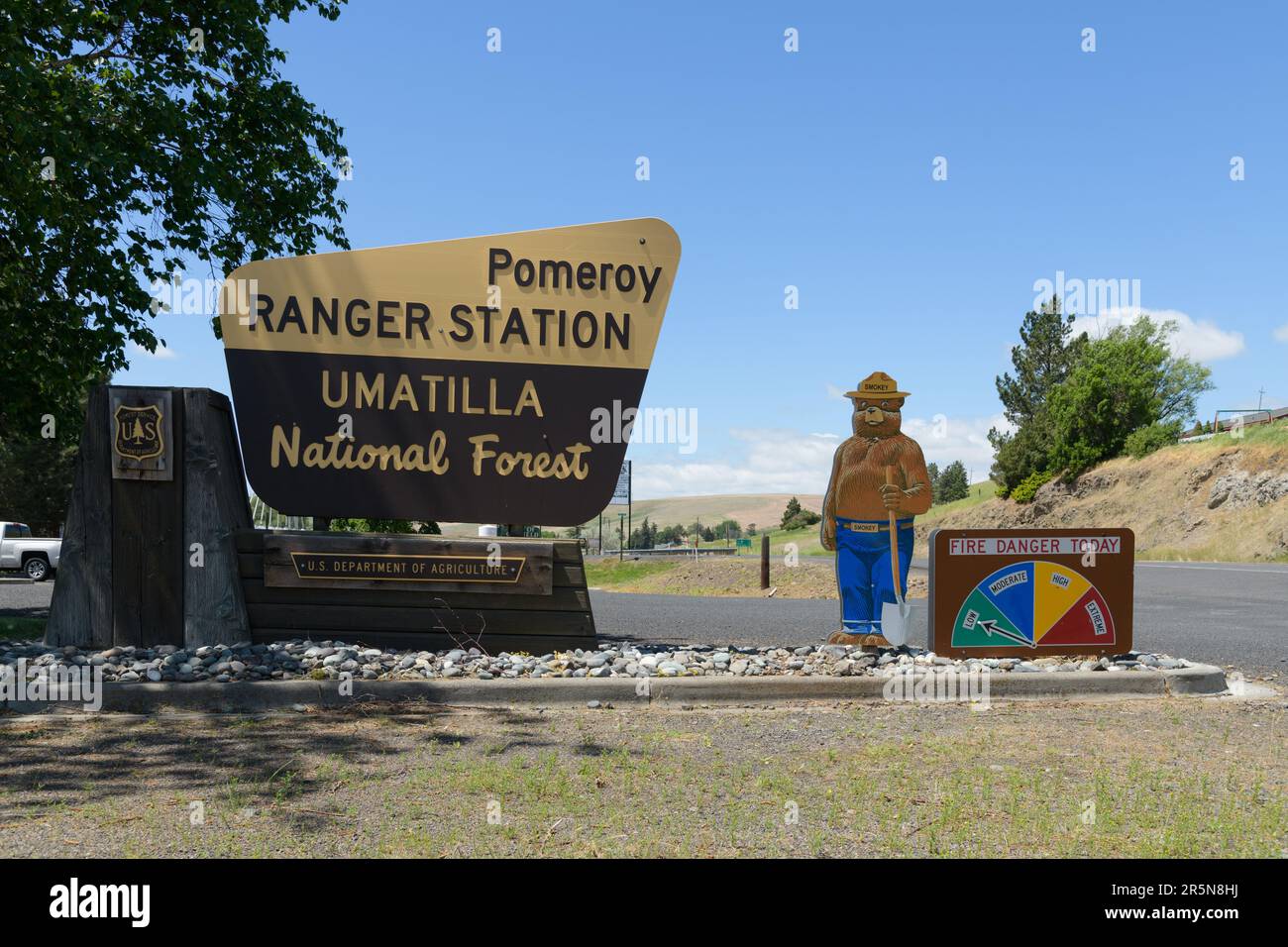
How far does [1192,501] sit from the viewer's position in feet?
156

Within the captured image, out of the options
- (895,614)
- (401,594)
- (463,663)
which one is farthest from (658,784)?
(895,614)

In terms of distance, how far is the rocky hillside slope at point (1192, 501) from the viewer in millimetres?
40469

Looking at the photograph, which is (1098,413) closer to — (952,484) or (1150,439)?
(1150,439)

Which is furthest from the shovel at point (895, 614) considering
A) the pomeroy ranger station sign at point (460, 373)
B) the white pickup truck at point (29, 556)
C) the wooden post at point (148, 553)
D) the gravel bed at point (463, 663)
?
the white pickup truck at point (29, 556)

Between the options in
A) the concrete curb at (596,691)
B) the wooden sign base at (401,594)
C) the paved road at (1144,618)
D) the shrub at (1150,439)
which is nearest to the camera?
the concrete curb at (596,691)

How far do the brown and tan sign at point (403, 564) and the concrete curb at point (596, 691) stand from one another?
3.87ft

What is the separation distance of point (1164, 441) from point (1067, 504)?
6573 millimetres

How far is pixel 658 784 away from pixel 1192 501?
50807 millimetres

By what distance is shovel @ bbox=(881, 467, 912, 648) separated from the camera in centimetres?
820

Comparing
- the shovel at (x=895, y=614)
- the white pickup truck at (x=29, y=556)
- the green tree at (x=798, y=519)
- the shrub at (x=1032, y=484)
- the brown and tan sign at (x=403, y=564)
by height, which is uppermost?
the shrub at (x=1032, y=484)

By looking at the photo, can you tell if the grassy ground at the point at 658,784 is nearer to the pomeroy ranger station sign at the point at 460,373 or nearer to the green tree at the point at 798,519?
the pomeroy ranger station sign at the point at 460,373

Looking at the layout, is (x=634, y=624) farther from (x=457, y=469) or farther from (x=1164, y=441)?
(x=1164, y=441)

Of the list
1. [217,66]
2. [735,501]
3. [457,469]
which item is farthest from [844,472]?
[735,501]

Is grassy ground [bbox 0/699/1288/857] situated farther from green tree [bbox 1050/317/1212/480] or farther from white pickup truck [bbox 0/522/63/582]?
green tree [bbox 1050/317/1212/480]
